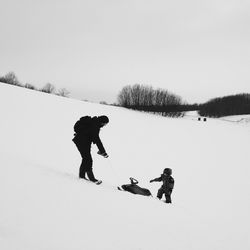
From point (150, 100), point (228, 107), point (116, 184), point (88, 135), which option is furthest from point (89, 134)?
point (228, 107)

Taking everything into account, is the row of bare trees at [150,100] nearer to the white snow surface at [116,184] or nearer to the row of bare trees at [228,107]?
the white snow surface at [116,184]

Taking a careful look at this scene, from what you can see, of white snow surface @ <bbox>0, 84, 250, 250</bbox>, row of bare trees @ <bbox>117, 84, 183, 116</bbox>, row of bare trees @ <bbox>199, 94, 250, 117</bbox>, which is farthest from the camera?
row of bare trees @ <bbox>199, 94, 250, 117</bbox>

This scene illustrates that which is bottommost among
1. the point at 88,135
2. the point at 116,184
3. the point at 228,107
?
the point at 116,184

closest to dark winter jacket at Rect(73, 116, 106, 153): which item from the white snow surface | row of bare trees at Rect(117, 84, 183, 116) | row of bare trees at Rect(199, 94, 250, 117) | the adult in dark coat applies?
the adult in dark coat

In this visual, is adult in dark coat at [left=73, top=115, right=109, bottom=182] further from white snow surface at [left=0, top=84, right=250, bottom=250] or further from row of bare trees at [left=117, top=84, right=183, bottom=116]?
row of bare trees at [left=117, top=84, right=183, bottom=116]

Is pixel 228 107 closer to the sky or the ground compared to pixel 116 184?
closer to the sky

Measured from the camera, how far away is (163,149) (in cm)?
2592

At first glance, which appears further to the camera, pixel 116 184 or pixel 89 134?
pixel 116 184

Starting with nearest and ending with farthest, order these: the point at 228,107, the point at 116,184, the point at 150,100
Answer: the point at 116,184, the point at 150,100, the point at 228,107

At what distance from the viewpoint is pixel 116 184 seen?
11.5 meters

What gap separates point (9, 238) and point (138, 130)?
27.8 m

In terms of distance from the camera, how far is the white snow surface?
12.8 ft

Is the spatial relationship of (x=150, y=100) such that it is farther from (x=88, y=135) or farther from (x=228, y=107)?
(x=228, y=107)

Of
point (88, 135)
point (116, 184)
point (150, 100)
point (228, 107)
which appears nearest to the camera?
point (88, 135)
